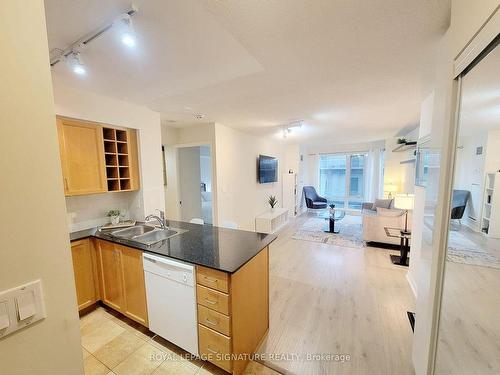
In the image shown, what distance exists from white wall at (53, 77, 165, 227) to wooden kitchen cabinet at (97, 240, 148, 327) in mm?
747

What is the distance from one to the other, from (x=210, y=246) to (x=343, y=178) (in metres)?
6.97

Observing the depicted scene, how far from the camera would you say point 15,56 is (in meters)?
0.54

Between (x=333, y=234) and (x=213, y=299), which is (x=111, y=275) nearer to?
(x=213, y=299)

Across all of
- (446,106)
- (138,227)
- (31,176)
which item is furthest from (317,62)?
(138,227)

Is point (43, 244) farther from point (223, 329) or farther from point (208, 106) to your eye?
point (208, 106)

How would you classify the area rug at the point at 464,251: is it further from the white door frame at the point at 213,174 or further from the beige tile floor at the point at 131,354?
the white door frame at the point at 213,174

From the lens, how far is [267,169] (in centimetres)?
528

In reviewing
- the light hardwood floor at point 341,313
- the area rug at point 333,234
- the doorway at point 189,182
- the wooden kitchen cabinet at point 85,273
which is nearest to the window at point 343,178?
the area rug at point 333,234

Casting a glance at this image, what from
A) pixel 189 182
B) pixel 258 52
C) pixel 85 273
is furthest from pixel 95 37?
pixel 189 182

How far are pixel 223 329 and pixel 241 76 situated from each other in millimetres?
2125

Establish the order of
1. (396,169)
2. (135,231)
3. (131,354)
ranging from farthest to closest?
(396,169), (135,231), (131,354)

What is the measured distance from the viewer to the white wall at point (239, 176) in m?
3.70

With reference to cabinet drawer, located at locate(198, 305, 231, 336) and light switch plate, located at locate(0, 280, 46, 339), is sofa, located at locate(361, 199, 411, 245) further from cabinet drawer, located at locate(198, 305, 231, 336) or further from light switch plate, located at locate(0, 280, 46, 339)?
light switch plate, located at locate(0, 280, 46, 339)

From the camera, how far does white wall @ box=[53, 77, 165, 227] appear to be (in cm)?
216
